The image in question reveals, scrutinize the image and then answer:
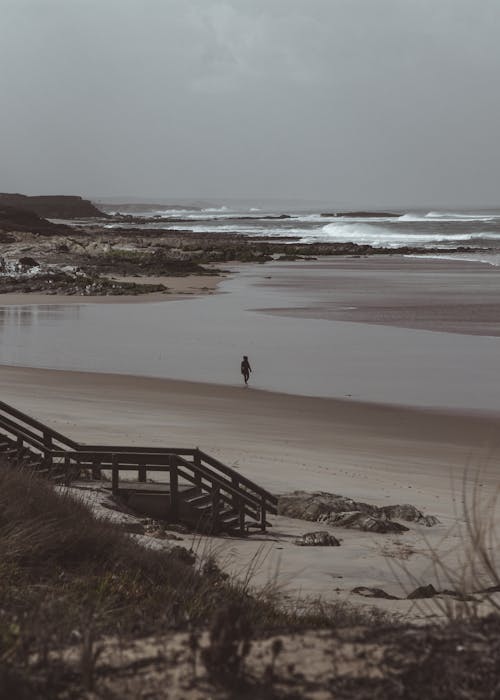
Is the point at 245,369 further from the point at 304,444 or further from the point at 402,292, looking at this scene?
the point at 402,292

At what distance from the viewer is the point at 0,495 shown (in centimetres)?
791

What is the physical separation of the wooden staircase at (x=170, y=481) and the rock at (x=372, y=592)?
→ 2579 millimetres

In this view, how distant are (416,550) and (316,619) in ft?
16.3

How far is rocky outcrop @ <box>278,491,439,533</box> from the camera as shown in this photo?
41.1ft

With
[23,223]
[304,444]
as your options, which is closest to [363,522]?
[304,444]

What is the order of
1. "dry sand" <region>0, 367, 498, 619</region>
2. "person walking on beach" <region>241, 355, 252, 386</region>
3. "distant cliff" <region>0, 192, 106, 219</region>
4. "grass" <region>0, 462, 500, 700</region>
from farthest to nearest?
"distant cliff" <region>0, 192, 106, 219</region> → "person walking on beach" <region>241, 355, 252, 386</region> → "dry sand" <region>0, 367, 498, 619</region> → "grass" <region>0, 462, 500, 700</region>

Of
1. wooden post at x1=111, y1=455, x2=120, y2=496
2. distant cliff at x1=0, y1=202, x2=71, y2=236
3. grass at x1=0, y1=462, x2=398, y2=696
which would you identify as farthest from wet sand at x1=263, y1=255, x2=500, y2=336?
distant cliff at x1=0, y1=202, x2=71, y2=236

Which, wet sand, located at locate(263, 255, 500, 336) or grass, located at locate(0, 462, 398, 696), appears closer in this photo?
grass, located at locate(0, 462, 398, 696)

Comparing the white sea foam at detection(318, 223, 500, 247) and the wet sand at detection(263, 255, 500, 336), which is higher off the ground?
the white sea foam at detection(318, 223, 500, 247)

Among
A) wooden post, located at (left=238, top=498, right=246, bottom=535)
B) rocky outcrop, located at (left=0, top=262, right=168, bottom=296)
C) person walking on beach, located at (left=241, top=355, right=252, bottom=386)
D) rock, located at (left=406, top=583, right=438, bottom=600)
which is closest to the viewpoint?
rock, located at (left=406, top=583, right=438, bottom=600)

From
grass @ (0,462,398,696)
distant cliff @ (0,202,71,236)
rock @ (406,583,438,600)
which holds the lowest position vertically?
rock @ (406,583,438,600)

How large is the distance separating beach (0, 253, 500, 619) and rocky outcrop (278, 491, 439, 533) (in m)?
0.22

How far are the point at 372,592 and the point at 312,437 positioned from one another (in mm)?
8978

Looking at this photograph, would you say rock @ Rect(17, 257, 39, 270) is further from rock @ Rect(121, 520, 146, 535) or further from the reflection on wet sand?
rock @ Rect(121, 520, 146, 535)
